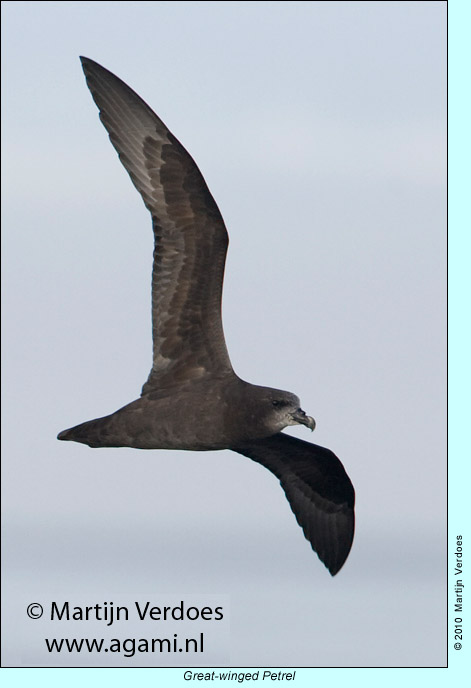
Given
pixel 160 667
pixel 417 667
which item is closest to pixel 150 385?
pixel 160 667

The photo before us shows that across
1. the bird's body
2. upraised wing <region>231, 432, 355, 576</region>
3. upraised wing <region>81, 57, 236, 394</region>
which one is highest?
upraised wing <region>81, 57, 236, 394</region>

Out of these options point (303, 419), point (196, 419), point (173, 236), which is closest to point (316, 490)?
point (196, 419)

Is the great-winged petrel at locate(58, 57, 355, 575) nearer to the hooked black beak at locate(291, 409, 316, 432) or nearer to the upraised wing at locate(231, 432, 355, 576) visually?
the hooked black beak at locate(291, 409, 316, 432)

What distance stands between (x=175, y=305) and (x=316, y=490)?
3.81 meters

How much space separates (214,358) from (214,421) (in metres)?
0.92

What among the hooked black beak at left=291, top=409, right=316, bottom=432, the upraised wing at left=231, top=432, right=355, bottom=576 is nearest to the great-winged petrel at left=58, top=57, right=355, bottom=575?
the hooked black beak at left=291, top=409, right=316, bottom=432

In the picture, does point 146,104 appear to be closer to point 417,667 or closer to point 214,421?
point 214,421

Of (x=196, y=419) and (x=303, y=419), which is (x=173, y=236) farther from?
(x=303, y=419)

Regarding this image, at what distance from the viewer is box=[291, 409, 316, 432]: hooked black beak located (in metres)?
16.8

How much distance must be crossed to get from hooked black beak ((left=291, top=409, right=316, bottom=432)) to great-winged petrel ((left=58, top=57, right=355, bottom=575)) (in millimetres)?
477

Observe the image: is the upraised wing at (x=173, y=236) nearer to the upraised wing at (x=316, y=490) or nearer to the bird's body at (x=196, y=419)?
the bird's body at (x=196, y=419)

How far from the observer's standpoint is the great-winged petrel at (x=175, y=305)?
693 inches

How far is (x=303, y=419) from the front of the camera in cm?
1698

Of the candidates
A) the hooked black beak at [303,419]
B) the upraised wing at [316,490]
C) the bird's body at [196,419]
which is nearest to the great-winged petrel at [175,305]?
the bird's body at [196,419]
